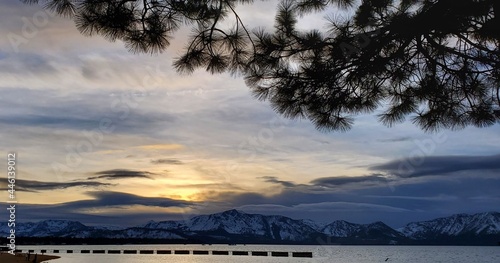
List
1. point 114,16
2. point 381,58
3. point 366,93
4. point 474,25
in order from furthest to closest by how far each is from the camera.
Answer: point 366,93, point 381,58, point 474,25, point 114,16

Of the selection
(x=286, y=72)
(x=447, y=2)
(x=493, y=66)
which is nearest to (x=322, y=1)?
(x=286, y=72)

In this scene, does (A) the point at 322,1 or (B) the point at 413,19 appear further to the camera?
(A) the point at 322,1

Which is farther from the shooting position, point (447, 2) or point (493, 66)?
point (493, 66)

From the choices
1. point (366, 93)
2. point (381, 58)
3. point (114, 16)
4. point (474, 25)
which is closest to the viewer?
point (114, 16)

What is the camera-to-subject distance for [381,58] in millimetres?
6832

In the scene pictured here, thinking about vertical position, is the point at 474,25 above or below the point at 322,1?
below

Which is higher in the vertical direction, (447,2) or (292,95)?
(447,2)

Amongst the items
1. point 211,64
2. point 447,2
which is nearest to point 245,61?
point 211,64

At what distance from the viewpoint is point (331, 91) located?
7.22m

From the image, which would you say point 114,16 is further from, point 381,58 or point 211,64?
point 381,58

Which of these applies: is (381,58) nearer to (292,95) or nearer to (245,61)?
(292,95)

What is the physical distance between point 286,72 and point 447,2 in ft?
6.45

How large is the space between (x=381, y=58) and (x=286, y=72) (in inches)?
45.0

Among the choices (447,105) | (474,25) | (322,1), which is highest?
(322,1)
